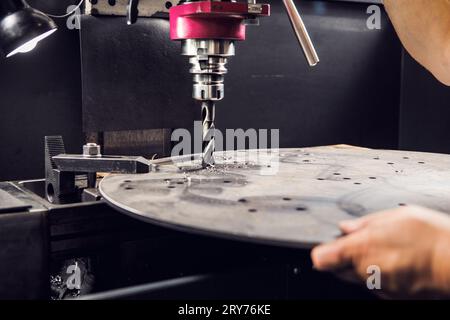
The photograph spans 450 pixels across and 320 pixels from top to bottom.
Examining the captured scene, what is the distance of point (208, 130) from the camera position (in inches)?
41.2

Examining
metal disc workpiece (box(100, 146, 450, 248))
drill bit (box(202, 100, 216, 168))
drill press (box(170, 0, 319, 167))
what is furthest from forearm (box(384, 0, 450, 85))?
drill bit (box(202, 100, 216, 168))

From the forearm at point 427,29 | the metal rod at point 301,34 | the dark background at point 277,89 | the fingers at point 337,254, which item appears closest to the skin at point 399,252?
the fingers at point 337,254

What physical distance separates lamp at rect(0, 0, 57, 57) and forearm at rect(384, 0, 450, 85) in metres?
0.75

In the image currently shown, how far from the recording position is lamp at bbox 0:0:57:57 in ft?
3.07

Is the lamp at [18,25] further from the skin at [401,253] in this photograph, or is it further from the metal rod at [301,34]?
the skin at [401,253]

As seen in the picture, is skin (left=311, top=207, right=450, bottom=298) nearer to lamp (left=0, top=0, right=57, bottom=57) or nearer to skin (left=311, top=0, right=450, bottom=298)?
skin (left=311, top=0, right=450, bottom=298)

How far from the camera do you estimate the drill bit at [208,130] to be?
3.37ft

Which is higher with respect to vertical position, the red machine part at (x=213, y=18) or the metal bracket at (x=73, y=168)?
the red machine part at (x=213, y=18)

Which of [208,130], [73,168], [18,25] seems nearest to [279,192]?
[208,130]

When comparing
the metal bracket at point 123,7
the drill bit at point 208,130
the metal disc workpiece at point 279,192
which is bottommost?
the metal disc workpiece at point 279,192

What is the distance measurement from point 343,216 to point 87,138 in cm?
79

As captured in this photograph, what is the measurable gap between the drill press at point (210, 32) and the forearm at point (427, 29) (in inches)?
15.4
